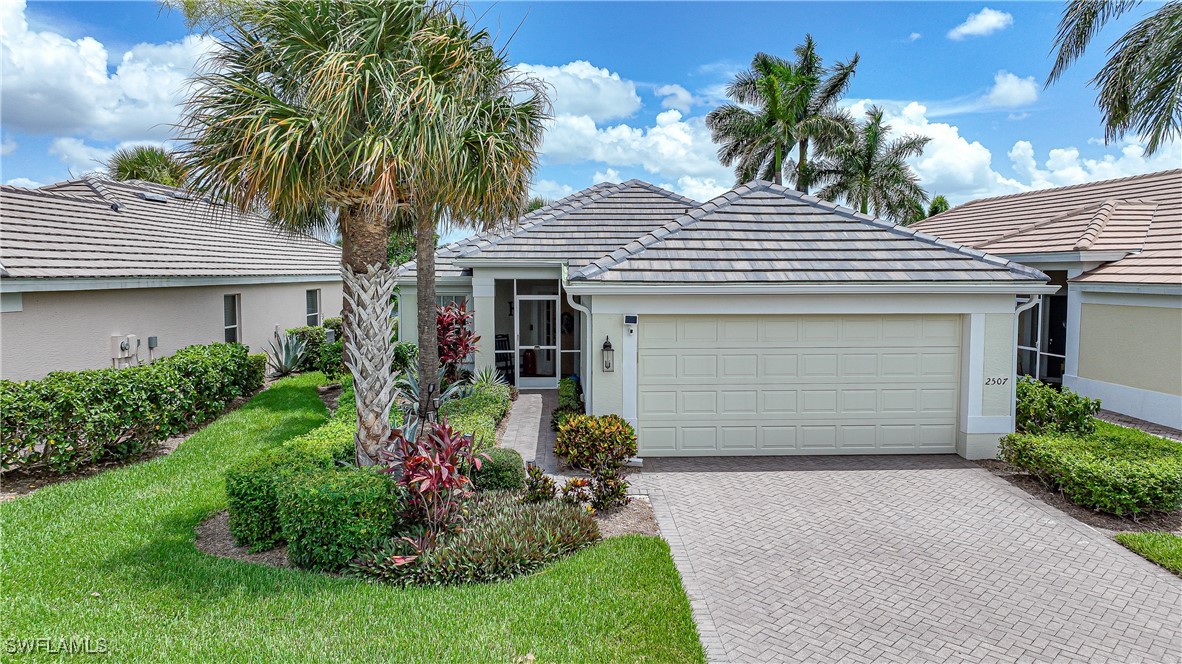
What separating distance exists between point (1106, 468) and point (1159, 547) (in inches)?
47.1

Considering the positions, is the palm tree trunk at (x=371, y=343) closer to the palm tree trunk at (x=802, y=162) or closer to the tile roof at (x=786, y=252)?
the tile roof at (x=786, y=252)

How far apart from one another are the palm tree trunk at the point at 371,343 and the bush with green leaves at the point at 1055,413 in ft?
31.6

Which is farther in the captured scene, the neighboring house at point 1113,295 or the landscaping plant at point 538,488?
the neighboring house at point 1113,295

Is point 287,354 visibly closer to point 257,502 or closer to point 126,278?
point 126,278

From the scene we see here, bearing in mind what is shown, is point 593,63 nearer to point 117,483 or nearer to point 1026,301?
point 1026,301

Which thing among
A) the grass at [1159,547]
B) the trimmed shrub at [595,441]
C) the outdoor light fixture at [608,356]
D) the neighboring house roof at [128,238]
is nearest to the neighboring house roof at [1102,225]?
the grass at [1159,547]

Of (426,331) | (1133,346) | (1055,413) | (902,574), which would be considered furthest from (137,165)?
(1133,346)

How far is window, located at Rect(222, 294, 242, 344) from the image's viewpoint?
1645cm

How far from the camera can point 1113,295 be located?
13.1 metres

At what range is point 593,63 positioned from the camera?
747 inches

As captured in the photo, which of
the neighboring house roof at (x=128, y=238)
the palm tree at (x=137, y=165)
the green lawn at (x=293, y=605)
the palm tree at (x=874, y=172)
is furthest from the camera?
the palm tree at (x=874, y=172)

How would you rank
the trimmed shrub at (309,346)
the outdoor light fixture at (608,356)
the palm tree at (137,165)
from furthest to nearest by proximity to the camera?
the palm tree at (137,165) → the trimmed shrub at (309,346) → the outdoor light fixture at (608,356)

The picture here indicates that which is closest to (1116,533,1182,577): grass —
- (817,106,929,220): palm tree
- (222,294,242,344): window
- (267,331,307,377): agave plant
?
(267,331,307,377): agave plant

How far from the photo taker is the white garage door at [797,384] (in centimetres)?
1003
